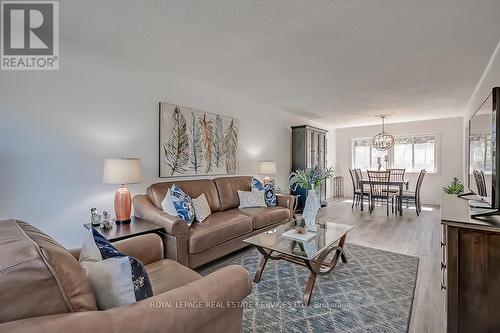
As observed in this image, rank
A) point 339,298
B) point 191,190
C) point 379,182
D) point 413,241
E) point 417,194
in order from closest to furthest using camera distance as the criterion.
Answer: point 339,298, point 191,190, point 413,241, point 417,194, point 379,182

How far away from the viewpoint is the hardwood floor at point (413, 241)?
1857 mm

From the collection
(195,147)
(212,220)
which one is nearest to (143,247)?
(212,220)

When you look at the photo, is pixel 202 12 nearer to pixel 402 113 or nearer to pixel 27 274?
pixel 27 274

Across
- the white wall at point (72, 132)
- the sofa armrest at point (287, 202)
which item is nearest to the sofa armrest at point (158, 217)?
the white wall at point (72, 132)

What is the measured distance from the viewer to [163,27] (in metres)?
2.08

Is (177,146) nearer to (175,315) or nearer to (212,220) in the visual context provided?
(212,220)

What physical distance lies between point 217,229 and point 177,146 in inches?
53.4

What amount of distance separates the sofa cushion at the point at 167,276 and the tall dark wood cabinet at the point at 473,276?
1.57 meters

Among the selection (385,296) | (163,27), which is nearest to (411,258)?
(385,296)

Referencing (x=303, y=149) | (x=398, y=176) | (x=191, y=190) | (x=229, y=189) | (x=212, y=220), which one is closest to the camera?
(x=212, y=220)

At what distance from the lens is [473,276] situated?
142 centimetres

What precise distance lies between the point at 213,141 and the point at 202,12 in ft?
6.96

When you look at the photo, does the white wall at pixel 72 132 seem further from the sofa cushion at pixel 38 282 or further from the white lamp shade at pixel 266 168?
the white lamp shade at pixel 266 168

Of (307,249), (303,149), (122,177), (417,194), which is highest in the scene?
(303,149)
